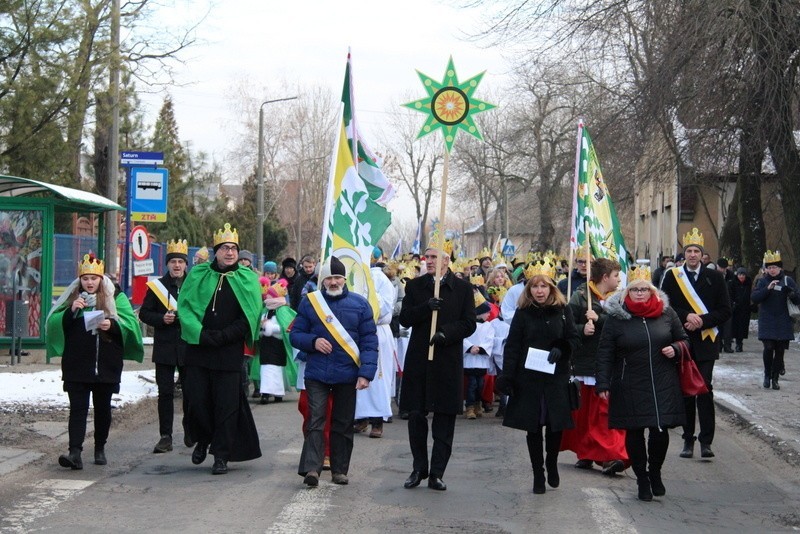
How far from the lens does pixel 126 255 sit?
20750 millimetres

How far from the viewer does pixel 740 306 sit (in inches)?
954

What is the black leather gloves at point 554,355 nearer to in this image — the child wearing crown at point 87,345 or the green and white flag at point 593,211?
the green and white flag at point 593,211

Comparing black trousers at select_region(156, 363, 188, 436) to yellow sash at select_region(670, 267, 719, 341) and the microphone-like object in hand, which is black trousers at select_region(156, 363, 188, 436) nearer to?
the microphone-like object in hand

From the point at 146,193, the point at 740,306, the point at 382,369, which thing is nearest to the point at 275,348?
the point at 382,369

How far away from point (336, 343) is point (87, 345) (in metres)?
2.16

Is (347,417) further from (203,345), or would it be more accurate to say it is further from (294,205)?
(294,205)

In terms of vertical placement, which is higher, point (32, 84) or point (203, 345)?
point (32, 84)

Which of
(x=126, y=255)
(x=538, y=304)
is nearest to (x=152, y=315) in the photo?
(x=538, y=304)

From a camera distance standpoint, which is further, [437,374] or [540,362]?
[437,374]

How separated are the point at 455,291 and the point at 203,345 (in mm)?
2006

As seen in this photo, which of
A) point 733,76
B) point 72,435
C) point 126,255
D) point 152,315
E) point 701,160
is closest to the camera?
point 72,435

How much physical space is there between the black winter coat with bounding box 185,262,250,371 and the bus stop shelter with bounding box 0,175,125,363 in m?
9.08

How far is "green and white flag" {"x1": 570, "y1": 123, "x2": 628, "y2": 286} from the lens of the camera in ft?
40.7

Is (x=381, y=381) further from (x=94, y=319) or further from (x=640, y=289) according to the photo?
(x=640, y=289)
